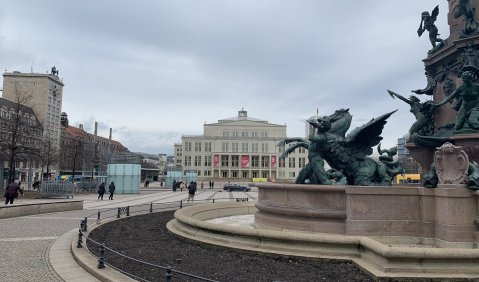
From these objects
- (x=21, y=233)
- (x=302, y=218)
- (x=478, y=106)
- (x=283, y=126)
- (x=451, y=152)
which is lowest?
(x=21, y=233)

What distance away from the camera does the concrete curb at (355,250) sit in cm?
672

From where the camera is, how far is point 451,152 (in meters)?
8.72

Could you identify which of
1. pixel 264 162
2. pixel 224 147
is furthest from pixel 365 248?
pixel 224 147

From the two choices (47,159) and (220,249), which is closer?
(220,249)

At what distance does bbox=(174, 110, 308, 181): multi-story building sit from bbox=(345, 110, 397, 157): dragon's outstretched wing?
9850 centimetres

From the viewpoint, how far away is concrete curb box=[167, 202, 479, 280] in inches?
265

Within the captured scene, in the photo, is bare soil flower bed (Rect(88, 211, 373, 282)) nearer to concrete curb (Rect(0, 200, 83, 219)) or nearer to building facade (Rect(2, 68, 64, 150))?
concrete curb (Rect(0, 200, 83, 219))

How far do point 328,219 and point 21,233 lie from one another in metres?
10.8

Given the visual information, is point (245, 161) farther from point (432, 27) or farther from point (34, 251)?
point (34, 251)

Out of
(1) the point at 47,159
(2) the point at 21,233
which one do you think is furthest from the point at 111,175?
(2) the point at 21,233

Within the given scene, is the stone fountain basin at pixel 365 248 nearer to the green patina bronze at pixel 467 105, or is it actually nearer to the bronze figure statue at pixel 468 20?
the green patina bronze at pixel 467 105

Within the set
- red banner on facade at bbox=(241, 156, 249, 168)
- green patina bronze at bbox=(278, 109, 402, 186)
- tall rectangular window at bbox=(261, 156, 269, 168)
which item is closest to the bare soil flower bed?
green patina bronze at bbox=(278, 109, 402, 186)

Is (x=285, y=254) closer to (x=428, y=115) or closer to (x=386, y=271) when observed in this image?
(x=386, y=271)

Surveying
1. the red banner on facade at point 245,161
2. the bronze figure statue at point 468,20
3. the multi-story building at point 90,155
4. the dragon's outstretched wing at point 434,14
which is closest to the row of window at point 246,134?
the red banner on facade at point 245,161
